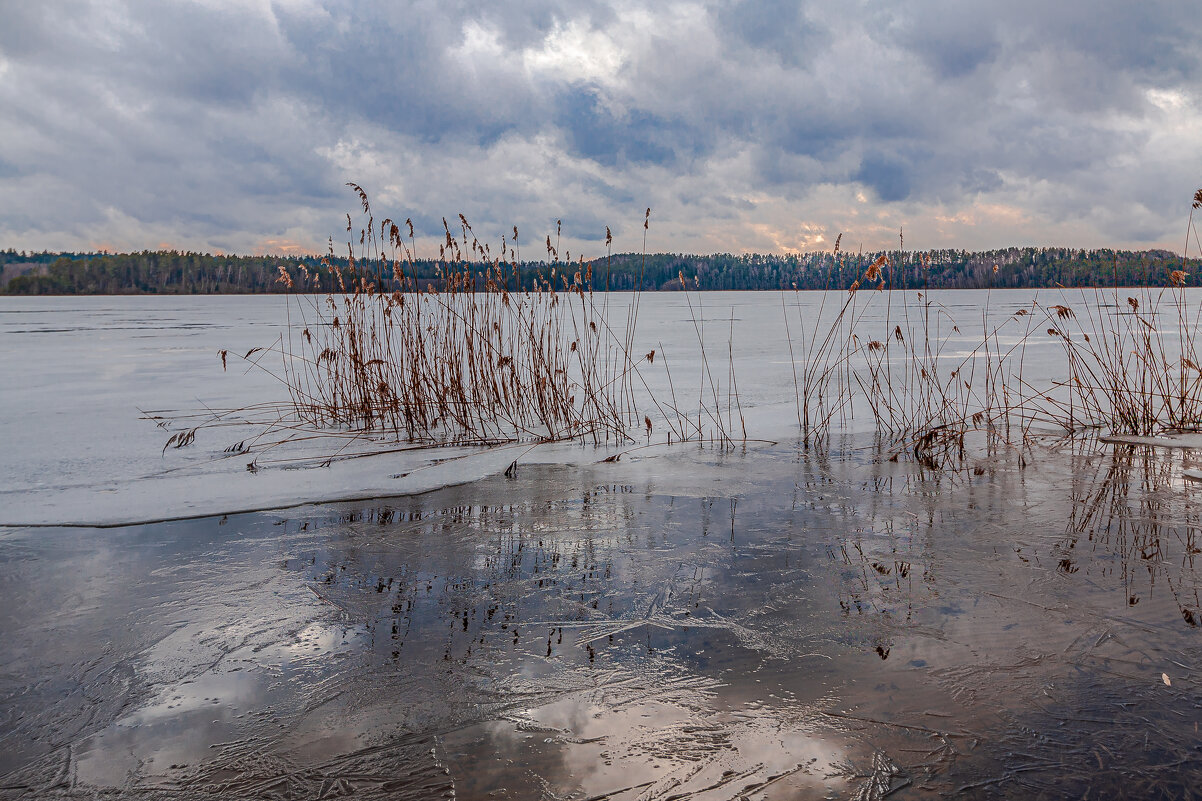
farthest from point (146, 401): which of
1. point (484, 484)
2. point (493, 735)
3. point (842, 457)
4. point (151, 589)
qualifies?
point (493, 735)

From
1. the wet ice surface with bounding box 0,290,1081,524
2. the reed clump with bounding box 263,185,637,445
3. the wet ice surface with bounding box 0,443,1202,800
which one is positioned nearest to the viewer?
the wet ice surface with bounding box 0,443,1202,800

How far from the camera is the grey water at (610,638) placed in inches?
60.5

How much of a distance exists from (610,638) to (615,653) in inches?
3.7

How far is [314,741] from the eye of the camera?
1638 mm

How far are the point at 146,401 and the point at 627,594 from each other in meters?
6.52

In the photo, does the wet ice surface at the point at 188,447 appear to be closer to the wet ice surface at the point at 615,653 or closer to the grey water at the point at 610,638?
the grey water at the point at 610,638

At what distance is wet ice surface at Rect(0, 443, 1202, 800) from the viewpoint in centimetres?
153

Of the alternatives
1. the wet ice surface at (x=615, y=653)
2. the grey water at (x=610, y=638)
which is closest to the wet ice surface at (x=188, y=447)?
the grey water at (x=610, y=638)

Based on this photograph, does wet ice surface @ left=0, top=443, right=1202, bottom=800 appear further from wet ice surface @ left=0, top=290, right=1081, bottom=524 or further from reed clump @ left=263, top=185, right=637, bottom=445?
reed clump @ left=263, top=185, right=637, bottom=445

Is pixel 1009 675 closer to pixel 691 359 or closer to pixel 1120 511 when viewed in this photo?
pixel 1120 511

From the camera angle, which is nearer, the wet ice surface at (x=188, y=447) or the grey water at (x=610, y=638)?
the grey water at (x=610, y=638)

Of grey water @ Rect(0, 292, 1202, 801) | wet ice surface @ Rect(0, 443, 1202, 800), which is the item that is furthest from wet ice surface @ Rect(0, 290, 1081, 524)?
wet ice surface @ Rect(0, 443, 1202, 800)

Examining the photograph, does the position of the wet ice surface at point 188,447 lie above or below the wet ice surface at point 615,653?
above

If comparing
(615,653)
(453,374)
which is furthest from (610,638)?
(453,374)
